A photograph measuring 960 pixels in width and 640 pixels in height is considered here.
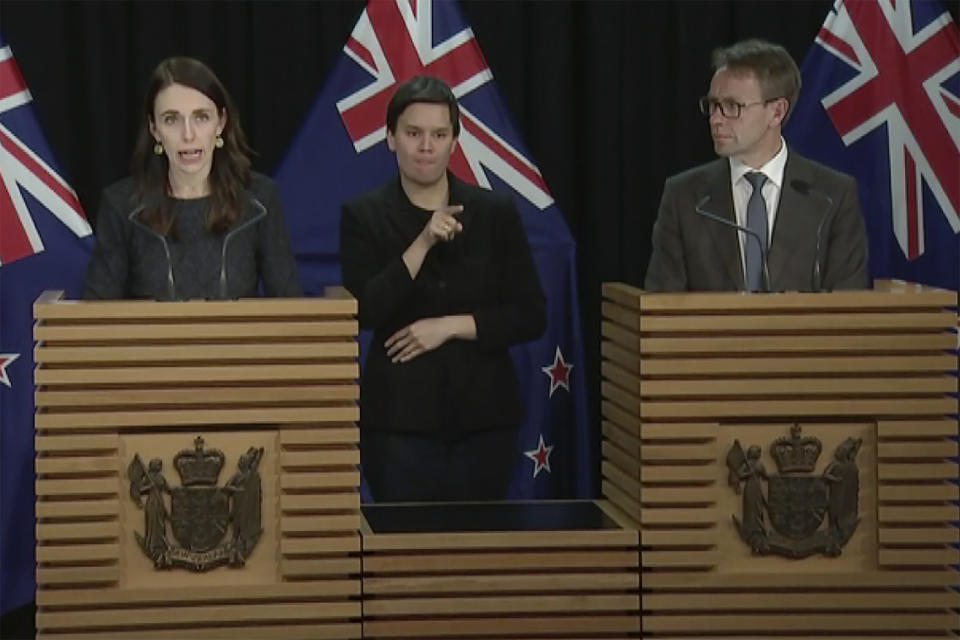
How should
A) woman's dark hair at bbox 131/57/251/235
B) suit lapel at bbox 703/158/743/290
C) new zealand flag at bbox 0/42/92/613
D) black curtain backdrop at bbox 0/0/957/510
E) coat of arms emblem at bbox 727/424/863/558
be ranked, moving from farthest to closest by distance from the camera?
black curtain backdrop at bbox 0/0/957/510 → new zealand flag at bbox 0/42/92/613 → suit lapel at bbox 703/158/743/290 → woman's dark hair at bbox 131/57/251/235 → coat of arms emblem at bbox 727/424/863/558

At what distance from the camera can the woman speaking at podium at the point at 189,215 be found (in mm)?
4582

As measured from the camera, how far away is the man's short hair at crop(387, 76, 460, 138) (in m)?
4.91

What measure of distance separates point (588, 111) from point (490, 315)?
190 centimetres

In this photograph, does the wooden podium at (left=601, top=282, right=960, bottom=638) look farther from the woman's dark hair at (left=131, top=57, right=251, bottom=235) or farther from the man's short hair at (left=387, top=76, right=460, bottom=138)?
the woman's dark hair at (left=131, top=57, right=251, bottom=235)

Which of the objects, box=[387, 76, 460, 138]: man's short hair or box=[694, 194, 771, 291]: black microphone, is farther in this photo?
box=[387, 76, 460, 138]: man's short hair

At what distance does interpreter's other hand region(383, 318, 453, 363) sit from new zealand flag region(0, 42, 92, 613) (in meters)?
1.76

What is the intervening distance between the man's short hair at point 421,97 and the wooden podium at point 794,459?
812 mm

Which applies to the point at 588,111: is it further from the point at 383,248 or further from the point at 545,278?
the point at 383,248

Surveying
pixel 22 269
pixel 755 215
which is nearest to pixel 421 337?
pixel 755 215

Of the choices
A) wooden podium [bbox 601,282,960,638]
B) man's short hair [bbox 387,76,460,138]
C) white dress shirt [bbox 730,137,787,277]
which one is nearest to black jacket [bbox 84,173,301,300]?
man's short hair [bbox 387,76,460,138]

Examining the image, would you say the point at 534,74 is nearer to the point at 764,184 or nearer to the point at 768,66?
the point at 768,66

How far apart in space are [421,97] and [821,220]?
3.64 ft

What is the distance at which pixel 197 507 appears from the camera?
4.36 meters

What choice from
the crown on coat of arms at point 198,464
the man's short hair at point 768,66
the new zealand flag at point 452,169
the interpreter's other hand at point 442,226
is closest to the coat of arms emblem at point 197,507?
the crown on coat of arms at point 198,464
